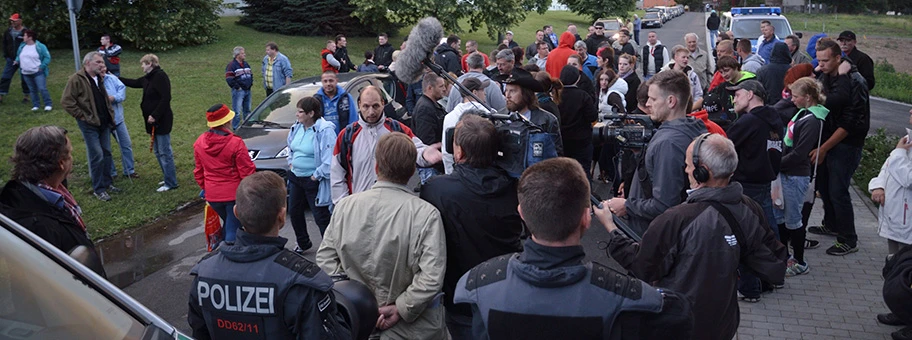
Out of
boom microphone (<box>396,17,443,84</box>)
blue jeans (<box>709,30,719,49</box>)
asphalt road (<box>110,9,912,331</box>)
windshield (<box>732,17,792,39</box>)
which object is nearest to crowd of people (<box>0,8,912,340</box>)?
boom microphone (<box>396,17,443,84</box>)

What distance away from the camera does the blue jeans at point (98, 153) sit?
9.87 metres

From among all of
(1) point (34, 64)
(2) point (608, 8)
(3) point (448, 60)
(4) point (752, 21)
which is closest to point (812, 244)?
(3) point (448, 60)

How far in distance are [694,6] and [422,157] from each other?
326ft

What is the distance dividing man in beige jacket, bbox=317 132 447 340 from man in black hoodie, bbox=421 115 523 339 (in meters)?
0.15

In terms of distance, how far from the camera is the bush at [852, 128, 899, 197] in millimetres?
9914

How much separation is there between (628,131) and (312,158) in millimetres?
3441

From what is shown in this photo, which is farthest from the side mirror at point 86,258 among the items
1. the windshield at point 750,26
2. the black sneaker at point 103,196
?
the windshield at point 750,26

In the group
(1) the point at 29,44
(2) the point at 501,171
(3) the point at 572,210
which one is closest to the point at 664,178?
(2) the point at 501,171

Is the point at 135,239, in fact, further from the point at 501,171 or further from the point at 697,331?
the point at 697,331

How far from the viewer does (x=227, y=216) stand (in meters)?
7.13

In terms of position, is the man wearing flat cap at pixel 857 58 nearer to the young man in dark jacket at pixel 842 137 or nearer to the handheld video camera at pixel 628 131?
the young man in dark jacket at pixel 842 137

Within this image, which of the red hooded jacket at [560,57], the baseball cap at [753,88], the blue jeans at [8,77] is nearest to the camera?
the baseball cap at [753,88]

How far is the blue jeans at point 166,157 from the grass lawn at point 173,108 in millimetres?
210

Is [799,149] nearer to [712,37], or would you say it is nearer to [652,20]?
[712,37]
